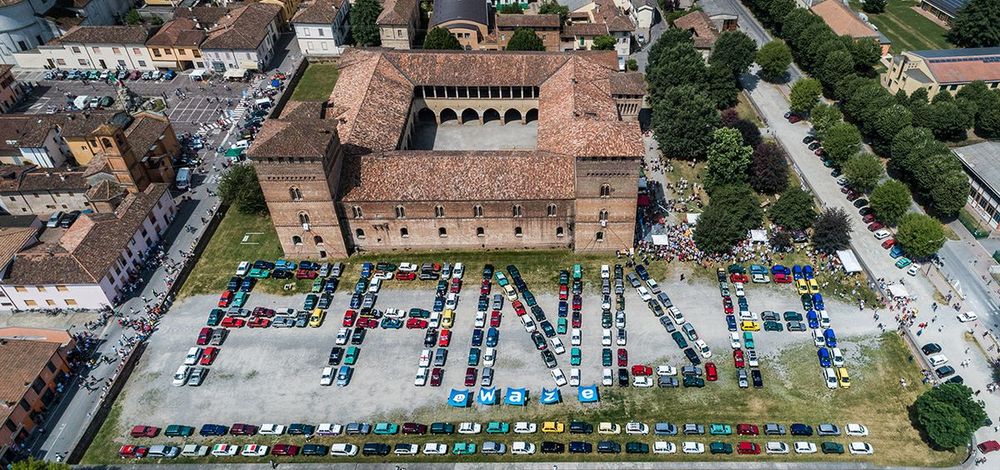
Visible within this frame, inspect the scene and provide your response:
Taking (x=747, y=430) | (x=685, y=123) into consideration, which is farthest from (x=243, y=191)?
(x=747, y=430)

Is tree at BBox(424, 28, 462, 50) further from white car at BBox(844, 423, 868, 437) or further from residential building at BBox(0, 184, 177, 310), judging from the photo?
white car at BBox(844, 423, 868, 437)

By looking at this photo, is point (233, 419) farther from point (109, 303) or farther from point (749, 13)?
point (749, 13)

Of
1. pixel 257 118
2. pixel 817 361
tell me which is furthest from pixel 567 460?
pixel 257 118

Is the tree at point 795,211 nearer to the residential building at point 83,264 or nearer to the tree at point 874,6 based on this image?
the residential building at point 83,264

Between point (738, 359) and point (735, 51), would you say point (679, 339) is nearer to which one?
point (738, 359)

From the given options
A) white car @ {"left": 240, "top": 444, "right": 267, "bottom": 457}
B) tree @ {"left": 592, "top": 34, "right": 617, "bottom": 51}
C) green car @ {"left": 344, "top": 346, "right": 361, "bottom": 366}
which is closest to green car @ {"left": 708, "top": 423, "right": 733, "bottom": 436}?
green car @ {"left": 344, "top": 346, "right": 361, "bottom": 366}

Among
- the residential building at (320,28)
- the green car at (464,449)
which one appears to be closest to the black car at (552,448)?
the green car at (464,449)

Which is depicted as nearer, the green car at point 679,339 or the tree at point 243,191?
the green car at point 679,339
